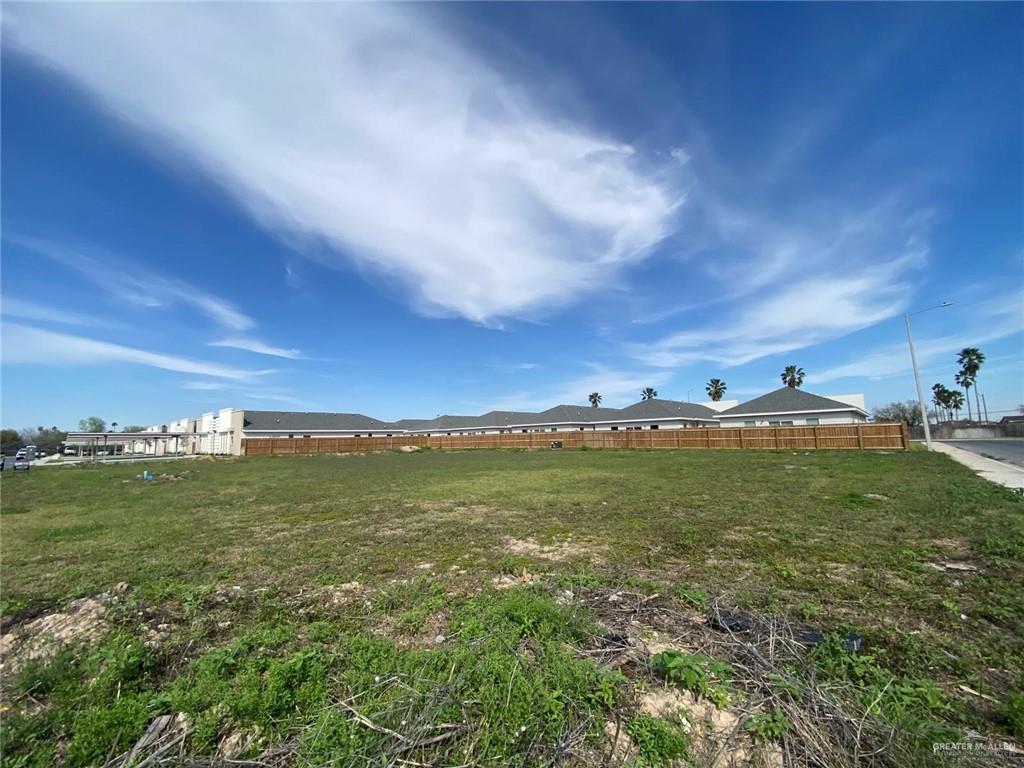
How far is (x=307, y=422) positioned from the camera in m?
58.5

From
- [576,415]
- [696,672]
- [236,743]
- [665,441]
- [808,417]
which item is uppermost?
[576,415]

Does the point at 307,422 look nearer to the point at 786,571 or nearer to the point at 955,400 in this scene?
the point at 786,571

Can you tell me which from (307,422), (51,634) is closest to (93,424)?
(307,422)

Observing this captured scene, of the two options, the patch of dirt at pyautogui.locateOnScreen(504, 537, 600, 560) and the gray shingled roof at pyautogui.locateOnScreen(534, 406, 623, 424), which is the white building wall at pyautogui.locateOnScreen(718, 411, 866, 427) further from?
the patch of dirt at pyautogui.locateOnScreen(504, 537, 600, 560)

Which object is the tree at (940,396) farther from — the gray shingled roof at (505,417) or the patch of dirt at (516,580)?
the patch of dirt at (516,580)

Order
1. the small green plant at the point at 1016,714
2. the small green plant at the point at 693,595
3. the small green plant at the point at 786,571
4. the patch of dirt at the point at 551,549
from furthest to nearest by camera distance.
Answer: the patch of dirt at the point at 551,549 → the small green plant at the point at 786,571 → the small green plant at the point at 693,595 → the small green plant at the point at 1016,714

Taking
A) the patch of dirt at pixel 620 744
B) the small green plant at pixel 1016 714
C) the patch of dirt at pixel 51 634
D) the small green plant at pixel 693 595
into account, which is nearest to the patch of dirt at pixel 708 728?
the patch of dirt at pixel 620 744

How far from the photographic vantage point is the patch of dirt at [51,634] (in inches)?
138

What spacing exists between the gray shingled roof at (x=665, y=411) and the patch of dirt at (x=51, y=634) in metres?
45.2

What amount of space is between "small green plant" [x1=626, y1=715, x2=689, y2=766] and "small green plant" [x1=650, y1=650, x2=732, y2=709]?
393 mm

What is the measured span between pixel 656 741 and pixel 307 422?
63468 mm

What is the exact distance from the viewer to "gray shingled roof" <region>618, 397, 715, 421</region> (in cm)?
4522

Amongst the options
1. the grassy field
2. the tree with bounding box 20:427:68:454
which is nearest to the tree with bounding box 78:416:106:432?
the tree with bounding box 20:427:68:454

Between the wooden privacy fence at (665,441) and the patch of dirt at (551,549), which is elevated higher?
the wooden privacy fence at (665,441)
